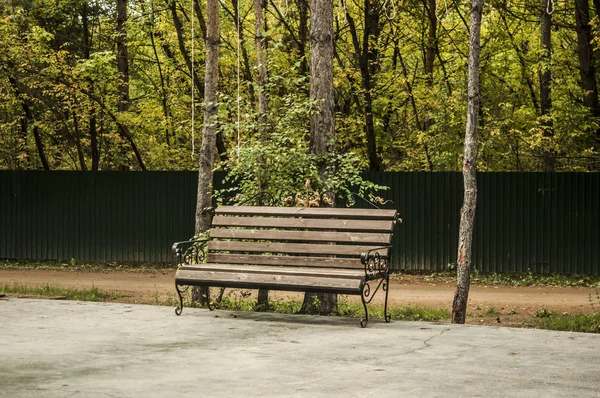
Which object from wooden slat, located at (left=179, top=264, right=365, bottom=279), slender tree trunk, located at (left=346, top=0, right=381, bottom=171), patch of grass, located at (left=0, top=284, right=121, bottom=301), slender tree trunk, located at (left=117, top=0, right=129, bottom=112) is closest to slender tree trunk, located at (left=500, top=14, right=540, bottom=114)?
slender tree trunk, located at (left=346, top=0, right=381, bottom=171)

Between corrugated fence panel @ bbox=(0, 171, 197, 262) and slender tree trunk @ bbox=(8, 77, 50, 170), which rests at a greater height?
slender tree trunk @ bbox=(8, 77, 50, 170)

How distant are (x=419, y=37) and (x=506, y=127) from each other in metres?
4.55

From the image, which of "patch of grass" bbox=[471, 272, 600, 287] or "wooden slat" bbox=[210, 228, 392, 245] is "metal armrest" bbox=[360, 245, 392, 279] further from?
"patch of grass" bbox=[471, 272, 600, 287]

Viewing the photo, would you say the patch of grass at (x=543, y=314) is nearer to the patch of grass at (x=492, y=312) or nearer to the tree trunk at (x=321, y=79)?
the patch of grass at (x=492, y=312)

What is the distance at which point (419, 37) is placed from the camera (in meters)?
25.8

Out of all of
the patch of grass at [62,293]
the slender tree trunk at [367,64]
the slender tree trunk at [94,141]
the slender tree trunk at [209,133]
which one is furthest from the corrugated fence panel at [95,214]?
the slender tree trunk at [209,133]

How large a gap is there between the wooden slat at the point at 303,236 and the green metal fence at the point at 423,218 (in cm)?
1069

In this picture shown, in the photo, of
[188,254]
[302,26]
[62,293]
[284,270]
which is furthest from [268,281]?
[302,26]

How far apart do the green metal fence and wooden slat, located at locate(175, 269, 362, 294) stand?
37.1ft

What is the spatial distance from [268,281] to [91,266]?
45.8 feet

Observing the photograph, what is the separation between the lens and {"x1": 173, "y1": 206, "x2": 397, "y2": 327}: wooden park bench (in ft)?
29.0

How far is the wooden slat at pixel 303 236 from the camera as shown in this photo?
30.1 feet

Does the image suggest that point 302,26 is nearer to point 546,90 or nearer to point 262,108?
point 546,90

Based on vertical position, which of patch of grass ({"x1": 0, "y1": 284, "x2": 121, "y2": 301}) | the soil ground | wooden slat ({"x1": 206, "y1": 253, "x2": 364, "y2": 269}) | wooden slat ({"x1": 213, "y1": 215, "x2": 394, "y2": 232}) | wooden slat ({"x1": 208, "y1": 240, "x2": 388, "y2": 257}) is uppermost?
wooden slat ({"x1": 213, "y1": 215, "x2": 394, "y2": 232})
